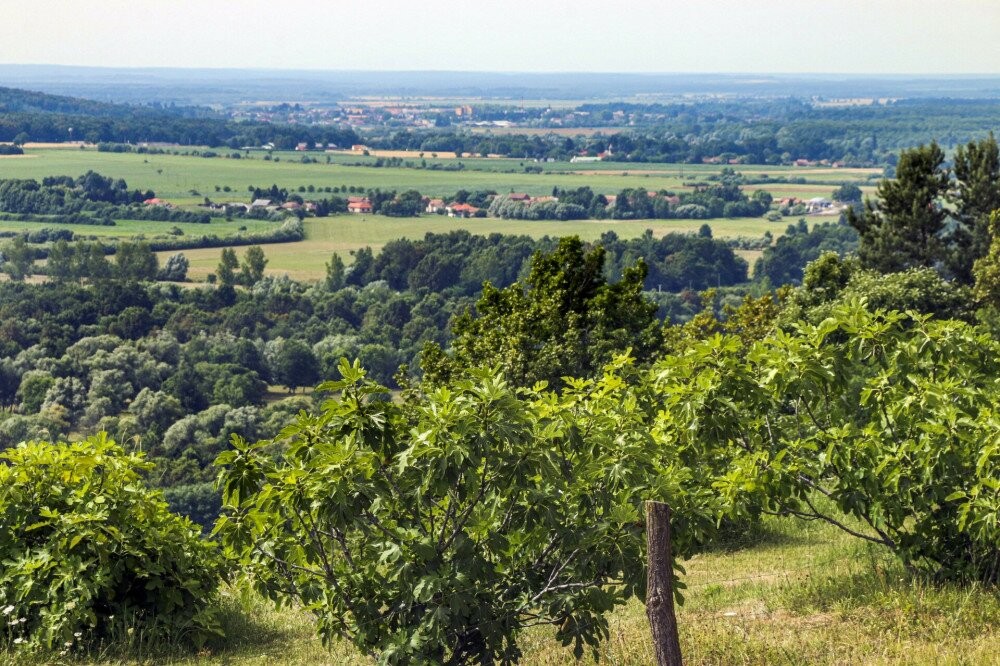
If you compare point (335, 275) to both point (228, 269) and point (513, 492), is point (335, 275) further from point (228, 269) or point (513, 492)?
point (513, 492)

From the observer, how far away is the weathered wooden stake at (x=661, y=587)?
283 inches

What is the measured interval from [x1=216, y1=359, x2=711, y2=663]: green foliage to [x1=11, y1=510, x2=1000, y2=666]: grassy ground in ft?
3.28

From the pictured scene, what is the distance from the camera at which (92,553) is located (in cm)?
907

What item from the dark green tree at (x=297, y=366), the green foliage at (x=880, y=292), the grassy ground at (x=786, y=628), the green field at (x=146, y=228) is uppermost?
the grassy ground at (x=786, y=628)

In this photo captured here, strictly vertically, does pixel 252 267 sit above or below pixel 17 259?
above

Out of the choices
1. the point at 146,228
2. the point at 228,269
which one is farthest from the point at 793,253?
the point at 146,228

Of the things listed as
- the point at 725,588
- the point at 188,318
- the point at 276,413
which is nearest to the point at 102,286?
the point at 188,318

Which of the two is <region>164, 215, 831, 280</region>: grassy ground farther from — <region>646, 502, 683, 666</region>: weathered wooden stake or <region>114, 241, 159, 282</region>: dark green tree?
<region>646, 502, 683, 666</region>: weathered wooden stake

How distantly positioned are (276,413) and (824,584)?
8095 centimetres

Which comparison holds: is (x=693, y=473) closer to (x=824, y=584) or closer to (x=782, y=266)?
(x=824, y=584)

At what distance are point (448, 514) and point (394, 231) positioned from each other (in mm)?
178851

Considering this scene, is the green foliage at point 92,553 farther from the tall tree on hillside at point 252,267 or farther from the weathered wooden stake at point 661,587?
the tall tree on hillside at point 252,267

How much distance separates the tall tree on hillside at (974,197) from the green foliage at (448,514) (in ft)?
133

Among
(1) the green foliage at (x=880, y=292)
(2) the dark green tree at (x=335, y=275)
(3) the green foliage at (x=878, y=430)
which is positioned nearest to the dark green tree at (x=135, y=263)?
(2) the dark green tree at (x=335, y=275)
